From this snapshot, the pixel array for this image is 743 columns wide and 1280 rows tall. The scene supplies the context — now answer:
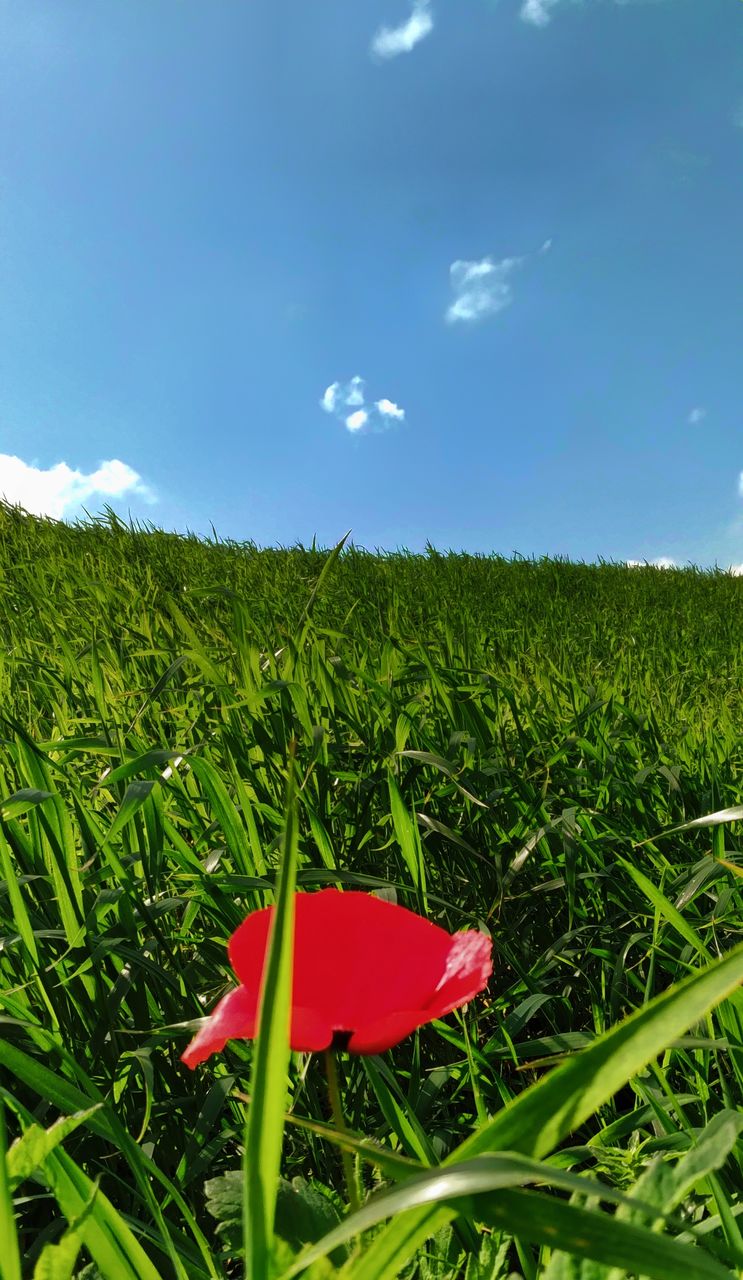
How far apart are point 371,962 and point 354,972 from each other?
11 millimetres

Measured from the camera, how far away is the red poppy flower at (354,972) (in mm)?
483

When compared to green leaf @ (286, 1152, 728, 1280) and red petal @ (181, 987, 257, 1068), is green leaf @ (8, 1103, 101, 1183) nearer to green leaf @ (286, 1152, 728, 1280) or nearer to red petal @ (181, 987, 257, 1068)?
red petal @ (181, 987, 257, 1068)

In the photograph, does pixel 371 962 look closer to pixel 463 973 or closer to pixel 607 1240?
pixel 463 973

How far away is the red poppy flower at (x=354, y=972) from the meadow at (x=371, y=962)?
6 centimetres

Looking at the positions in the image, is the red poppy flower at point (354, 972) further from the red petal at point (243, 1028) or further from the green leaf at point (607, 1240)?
the green leaf at point (607, 1240)

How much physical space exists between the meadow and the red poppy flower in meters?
0.06

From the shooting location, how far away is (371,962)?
1.68ft

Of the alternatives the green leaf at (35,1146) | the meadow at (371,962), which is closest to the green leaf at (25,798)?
the meadow at (371,962)

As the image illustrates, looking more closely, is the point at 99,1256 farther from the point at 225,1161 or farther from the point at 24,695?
the point at 24,695

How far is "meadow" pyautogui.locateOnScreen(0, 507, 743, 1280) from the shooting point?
396 mm

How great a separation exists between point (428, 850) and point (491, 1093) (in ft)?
1.48

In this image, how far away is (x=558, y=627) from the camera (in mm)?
4902


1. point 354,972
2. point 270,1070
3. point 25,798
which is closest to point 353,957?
point 354,972

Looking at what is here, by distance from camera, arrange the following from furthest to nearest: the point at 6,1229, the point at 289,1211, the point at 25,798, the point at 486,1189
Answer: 1. the point at 25,798
2. the point at 289,1211
3. the point at 6,1229
4. the point at 486,1189
